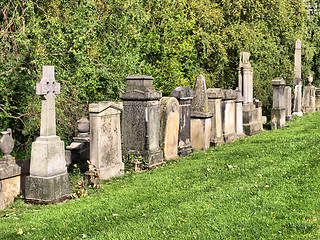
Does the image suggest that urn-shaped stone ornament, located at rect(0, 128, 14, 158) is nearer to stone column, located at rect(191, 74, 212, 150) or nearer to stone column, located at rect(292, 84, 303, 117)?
stone column, located at rect(191, 74, 212, 150)

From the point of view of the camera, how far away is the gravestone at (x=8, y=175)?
7477mm

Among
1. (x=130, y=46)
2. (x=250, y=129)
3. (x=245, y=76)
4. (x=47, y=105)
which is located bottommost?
(x=250, y=129)

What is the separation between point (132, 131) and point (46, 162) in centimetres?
303

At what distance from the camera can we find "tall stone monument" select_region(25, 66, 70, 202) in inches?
293

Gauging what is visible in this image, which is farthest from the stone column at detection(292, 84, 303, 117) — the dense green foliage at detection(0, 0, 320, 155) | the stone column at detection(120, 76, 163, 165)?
the stone column at detection(120, 76, 163, 165)

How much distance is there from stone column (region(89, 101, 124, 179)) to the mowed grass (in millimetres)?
321

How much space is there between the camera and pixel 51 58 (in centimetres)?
1215

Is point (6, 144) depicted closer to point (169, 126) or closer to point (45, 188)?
point (45, 188)

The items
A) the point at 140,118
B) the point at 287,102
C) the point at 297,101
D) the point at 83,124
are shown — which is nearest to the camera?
the point at 140,118

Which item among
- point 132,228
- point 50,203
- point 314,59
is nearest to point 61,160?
point 50,203

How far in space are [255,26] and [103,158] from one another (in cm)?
1668

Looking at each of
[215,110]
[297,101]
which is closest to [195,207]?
[215,110]

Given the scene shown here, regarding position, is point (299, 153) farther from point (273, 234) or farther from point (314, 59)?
point (314, 59)

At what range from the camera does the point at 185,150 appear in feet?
38.1
